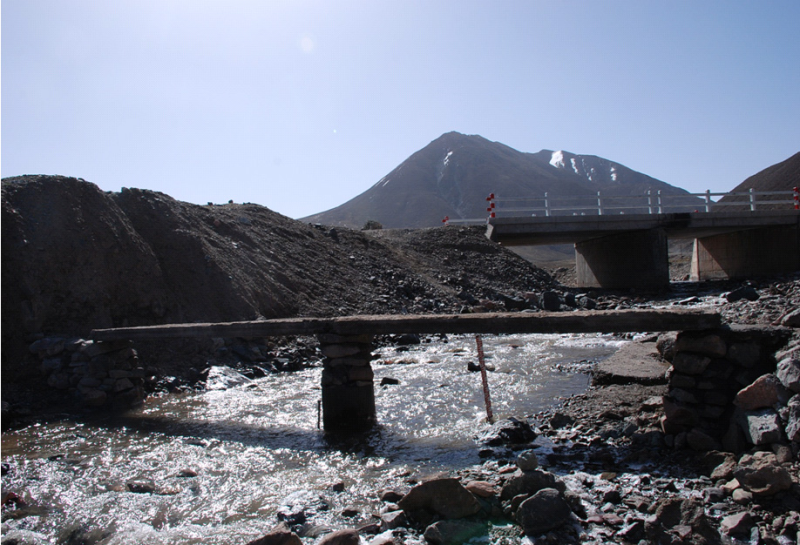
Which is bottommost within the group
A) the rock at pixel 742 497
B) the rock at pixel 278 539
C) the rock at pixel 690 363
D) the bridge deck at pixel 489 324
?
the rock at pixel 278 539

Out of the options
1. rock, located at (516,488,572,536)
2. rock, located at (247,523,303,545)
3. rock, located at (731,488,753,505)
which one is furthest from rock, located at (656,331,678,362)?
rock, located at (247,523,303,545)

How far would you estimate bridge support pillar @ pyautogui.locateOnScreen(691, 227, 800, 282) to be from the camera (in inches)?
1008

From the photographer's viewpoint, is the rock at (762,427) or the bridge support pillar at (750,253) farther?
the bridge support pillar at (750,253)

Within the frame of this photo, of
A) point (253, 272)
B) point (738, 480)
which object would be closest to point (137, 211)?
point (253, 272)

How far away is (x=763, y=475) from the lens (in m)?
4.03

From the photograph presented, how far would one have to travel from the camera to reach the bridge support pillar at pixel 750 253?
84.0ft

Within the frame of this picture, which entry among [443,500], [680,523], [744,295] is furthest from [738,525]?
[744,295]

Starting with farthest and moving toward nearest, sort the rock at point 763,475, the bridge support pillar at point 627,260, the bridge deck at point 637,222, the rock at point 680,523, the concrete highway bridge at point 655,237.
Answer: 1. the bridge support pillar at point 627,260
2. the concrete highway bridge at point 655,237
3. the bridge deck at point 637,222
4. the rock at point 763,475
5. the rock at point 680,523

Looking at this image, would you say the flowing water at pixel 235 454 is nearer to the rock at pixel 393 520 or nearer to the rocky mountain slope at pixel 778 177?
the rock at pixel 393 520

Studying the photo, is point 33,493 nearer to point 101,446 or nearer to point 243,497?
point 101,446

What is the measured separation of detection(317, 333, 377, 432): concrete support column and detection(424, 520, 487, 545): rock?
3.34 m

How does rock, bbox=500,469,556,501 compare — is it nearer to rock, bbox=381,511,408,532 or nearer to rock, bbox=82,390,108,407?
rock, bbox=381,511,408,532

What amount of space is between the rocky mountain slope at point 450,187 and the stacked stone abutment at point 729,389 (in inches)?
4048

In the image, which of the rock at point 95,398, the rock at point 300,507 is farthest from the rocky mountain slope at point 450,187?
the rock at point 300,507
